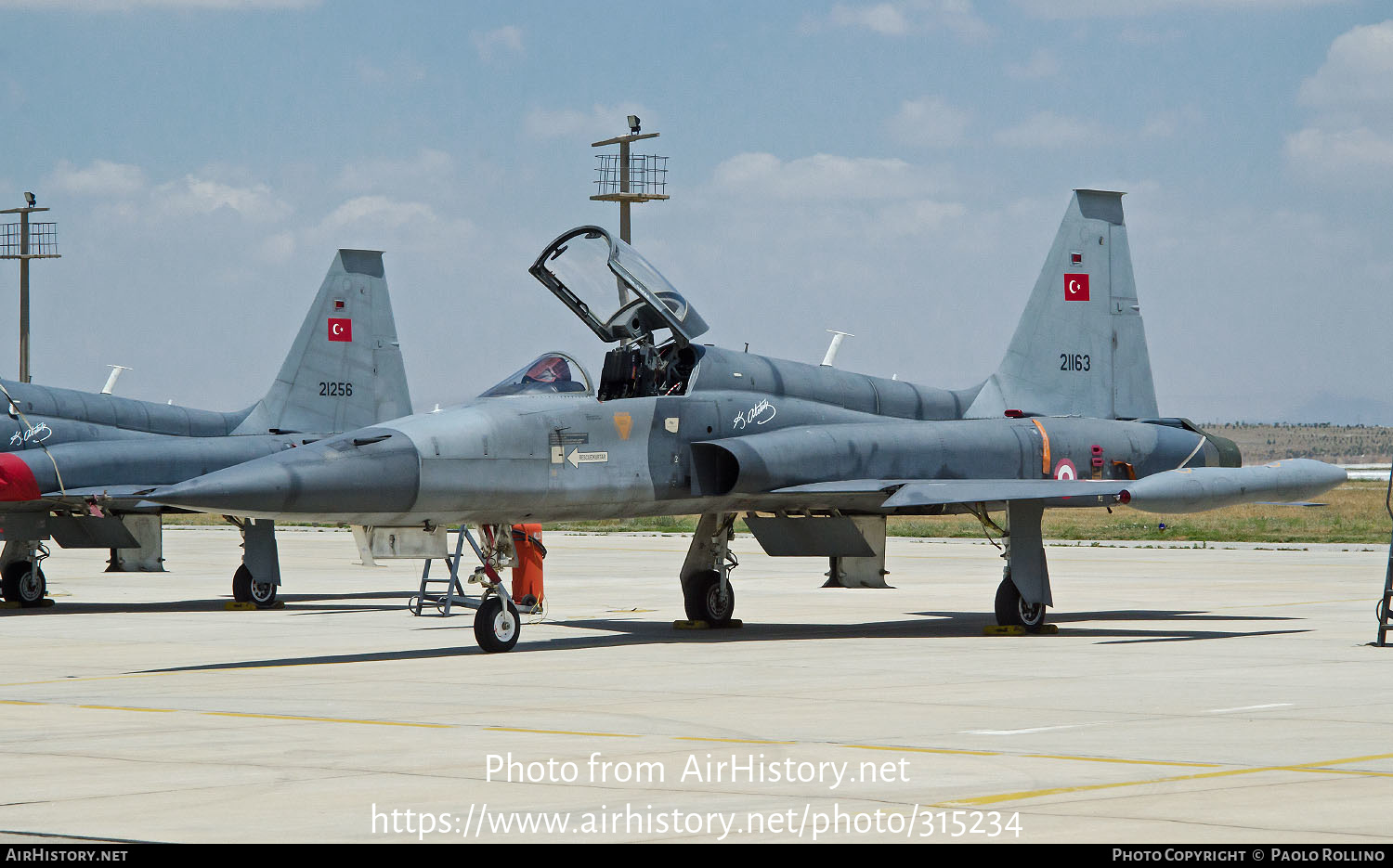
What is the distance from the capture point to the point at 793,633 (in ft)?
56.7

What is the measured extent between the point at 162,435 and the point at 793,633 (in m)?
11.8

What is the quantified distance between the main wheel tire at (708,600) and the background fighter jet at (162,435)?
7.07m

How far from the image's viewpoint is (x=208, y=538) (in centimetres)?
4834

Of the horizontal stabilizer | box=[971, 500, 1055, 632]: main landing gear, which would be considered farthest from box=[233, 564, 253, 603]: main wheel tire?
the horizontal stabilizer

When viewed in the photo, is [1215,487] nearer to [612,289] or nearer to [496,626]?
[612,289]

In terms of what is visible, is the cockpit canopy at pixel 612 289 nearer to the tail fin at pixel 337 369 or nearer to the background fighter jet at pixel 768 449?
the background fighter jet at pixel 768 449

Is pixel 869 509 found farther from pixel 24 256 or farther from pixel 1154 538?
pixel 24 256

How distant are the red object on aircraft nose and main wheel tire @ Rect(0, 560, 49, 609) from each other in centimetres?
213

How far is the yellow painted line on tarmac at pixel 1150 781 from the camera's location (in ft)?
23.4

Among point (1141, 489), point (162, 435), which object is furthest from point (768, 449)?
point (162, 435)

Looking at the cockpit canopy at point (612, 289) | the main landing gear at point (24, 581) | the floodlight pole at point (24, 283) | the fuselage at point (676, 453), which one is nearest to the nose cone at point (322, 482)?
the fuselage at point (676, 453)

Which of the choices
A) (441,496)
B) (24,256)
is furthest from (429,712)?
(24,256)

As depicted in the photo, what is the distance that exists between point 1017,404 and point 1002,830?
13.4 metres

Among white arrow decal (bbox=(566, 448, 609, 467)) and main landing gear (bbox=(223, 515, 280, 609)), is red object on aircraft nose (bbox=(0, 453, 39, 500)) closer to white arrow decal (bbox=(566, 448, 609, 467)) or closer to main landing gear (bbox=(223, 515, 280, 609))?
main landing gear (bbox=(223, 515, 280, 609))
